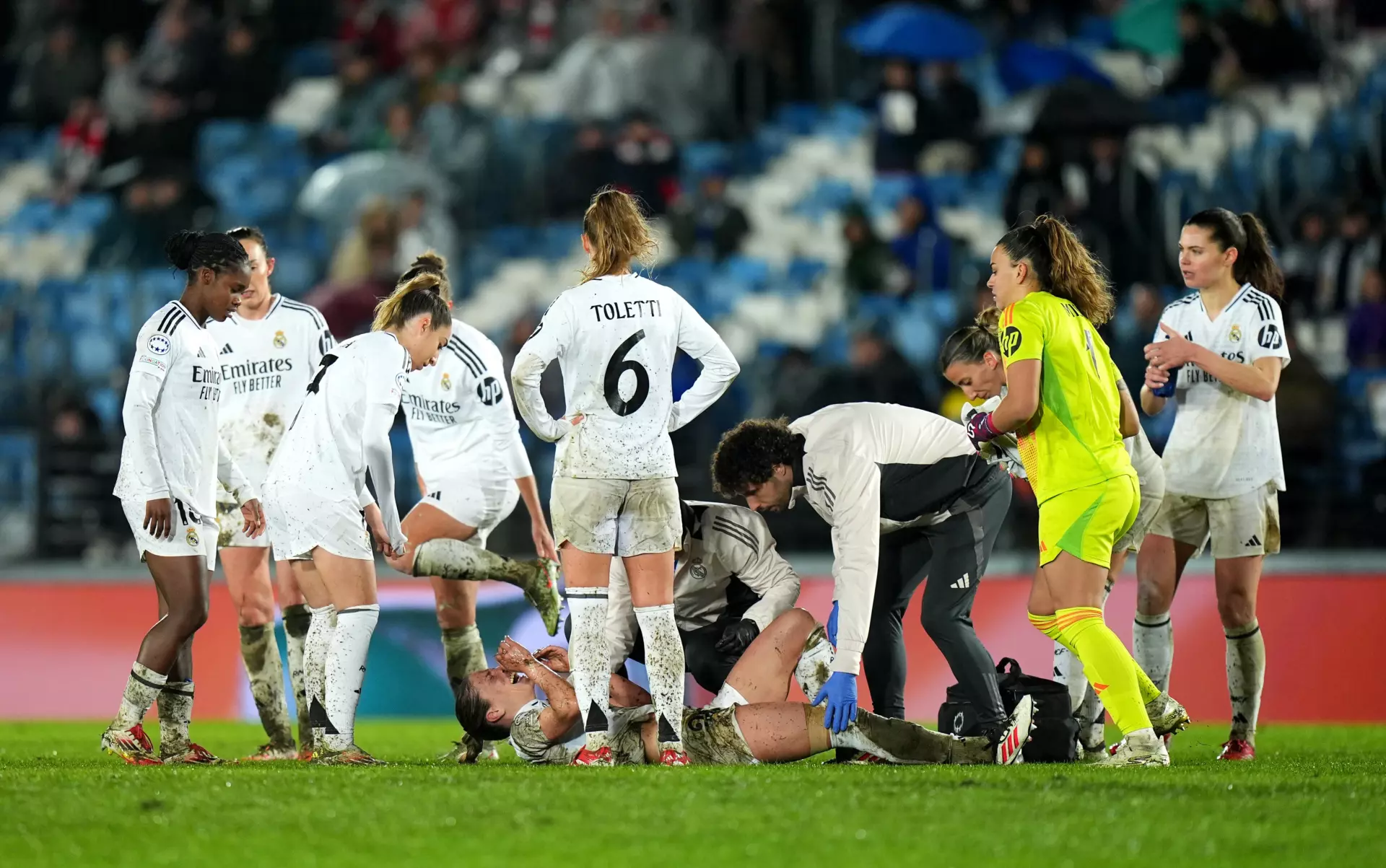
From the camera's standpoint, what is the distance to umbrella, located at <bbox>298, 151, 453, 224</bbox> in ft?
51.5

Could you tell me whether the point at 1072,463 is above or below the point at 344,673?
above

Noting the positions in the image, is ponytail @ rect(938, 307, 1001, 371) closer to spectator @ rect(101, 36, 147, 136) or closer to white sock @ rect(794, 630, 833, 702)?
white sock @ rect(794, 630, 833, 702)

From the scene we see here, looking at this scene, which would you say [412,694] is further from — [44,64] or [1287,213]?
[44,64]

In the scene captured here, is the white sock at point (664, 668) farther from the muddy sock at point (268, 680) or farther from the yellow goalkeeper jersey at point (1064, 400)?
the muddy sock at point (268, 680)

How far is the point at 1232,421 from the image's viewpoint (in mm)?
7590

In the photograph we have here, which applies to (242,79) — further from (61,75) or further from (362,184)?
(362,184)

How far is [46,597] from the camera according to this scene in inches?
452

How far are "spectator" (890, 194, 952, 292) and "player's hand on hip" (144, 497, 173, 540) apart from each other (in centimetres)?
862

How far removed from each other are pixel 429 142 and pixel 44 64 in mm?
4900

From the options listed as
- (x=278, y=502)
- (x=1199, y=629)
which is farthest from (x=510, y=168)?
(x=278, y=502)

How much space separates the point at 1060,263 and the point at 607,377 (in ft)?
6.33

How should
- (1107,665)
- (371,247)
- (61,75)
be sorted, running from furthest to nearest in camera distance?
(61,75) < (371,247) < (1107,665)

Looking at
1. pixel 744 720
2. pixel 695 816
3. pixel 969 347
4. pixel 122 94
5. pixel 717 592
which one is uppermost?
pixel 122 94

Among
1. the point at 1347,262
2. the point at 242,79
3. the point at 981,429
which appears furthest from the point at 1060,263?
the point at 242,79
